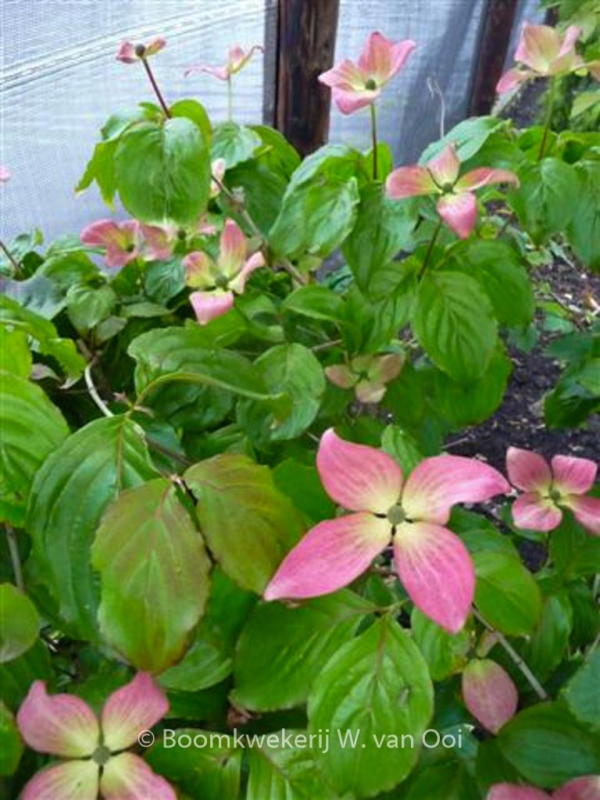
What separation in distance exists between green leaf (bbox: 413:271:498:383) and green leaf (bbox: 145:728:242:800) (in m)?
0.34

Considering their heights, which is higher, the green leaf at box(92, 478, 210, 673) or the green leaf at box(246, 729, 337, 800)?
the green leaf at box(92, 478, 210, 673)

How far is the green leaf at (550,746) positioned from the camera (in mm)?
553

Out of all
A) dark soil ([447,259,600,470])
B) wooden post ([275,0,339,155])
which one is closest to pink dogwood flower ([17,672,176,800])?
wooden post ([275,0,339,155])

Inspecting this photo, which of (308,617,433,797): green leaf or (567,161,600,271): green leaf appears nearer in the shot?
(308,617,433,797): green leaf

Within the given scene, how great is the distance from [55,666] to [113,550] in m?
0.26

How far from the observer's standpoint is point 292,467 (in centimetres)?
55

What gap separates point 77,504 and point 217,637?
0.13 meters

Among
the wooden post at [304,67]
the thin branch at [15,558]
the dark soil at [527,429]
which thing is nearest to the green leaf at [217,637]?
the thin branch at [15,558]

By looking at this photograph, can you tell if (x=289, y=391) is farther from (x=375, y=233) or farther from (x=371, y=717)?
(x=371, y=717)

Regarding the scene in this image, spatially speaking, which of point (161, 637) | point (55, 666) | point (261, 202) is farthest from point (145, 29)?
point (161, 637)

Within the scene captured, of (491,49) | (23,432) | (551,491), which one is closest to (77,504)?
(23,432)

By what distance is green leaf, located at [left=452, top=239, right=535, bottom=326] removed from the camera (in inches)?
29.2

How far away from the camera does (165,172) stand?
0.65 m

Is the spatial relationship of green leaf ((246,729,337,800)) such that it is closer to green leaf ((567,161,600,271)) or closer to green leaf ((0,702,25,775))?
green leaf ((0,702,25,775))
